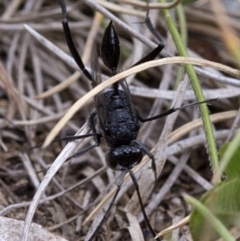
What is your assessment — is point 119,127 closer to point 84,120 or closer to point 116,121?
point 116,121

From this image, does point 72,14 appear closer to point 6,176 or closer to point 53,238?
point 6,176

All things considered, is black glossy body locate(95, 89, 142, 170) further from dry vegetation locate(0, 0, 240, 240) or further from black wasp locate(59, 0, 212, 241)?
dry vegetation locate(0, 0, 240, 240)

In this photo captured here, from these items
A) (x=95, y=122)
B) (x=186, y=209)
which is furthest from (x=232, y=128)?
(x=95, y=122)

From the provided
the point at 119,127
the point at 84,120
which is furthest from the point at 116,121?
the point at 84,120

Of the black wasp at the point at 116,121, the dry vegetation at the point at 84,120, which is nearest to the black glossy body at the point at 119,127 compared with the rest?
the black wasp at the point at 116,121

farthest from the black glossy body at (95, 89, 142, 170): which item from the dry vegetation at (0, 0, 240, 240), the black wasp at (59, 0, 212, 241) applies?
the dry vegetation at (0, 0, 240, 240)
